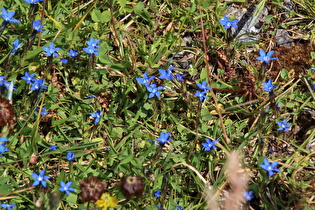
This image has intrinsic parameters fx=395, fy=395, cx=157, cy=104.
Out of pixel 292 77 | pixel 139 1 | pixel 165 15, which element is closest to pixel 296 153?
pixel 292 77

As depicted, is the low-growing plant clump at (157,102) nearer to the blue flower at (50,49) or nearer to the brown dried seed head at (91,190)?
the blue flower at (50,49)

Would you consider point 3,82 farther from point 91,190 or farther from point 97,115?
point 91,190

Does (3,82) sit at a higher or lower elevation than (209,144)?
higher

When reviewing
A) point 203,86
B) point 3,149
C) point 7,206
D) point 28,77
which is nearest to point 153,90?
point 203,86

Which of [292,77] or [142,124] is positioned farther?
[292,77]

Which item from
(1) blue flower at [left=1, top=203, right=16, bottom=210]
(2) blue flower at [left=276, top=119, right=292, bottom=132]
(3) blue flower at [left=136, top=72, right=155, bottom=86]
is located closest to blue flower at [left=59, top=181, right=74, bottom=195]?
(1) blue flower at [left=1, top=203, right=16, bottom=210]

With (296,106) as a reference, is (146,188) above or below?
below

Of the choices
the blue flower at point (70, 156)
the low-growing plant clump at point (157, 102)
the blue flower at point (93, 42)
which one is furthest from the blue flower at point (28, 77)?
the blue flower at point (70, 156)

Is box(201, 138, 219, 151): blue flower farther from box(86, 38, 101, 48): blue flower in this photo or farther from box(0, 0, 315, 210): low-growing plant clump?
box(86, 38, 101, 48): blue flower

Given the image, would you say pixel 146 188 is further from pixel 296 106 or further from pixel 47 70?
pixel 296 106
